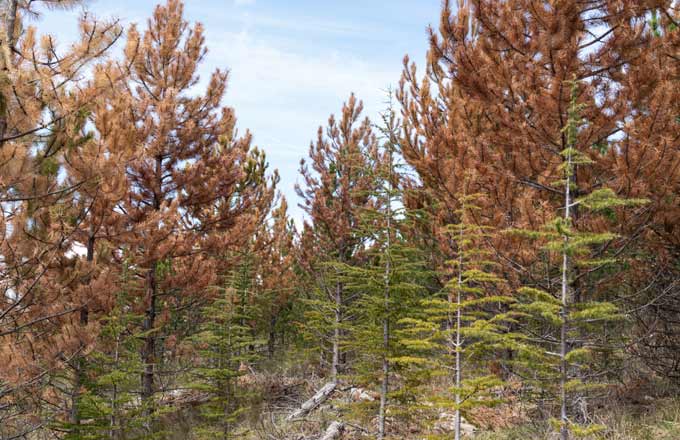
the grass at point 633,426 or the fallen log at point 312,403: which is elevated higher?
the grass at point 633,426

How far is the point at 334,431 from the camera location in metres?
8.54

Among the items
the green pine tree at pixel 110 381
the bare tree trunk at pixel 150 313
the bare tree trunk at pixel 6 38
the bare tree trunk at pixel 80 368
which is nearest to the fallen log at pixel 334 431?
the green pine tree at pixel 110 381

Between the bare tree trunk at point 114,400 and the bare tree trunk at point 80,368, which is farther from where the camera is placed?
the bare tree trunk at point 114,400

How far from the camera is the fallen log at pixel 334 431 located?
8376 mm

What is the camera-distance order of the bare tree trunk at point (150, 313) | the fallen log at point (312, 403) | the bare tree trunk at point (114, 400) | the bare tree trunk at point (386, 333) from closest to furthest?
the bare tree trunk at point (386, 333) → the bare tree trunk at point (114, 400) → the bare tree trunk at point (150, 313) → the fallen log at point (312, 403)

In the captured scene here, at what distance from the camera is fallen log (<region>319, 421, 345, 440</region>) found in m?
8.38

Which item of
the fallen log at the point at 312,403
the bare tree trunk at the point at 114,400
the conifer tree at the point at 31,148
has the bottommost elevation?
the fallen log at the point at 312,403

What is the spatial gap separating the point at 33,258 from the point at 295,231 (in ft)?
33.7

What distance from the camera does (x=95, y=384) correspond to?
7.73 m

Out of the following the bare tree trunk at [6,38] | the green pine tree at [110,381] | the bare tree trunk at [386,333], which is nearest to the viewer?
the bare tree trunk at [6,38]

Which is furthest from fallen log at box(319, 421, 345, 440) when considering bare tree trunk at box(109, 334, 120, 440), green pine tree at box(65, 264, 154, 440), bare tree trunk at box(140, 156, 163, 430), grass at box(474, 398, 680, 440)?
bare tree trunk at box(140, 156, 163, 430)

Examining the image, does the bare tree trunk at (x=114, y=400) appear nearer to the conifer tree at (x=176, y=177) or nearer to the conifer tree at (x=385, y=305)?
the conifer tree at (x=176, y=177)

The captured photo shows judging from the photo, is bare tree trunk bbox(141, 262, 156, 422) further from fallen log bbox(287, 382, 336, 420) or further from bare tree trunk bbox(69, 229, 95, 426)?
fallen log bbox(287, 382, 336, 420)

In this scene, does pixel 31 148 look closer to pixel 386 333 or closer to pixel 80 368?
pixel 80 368
